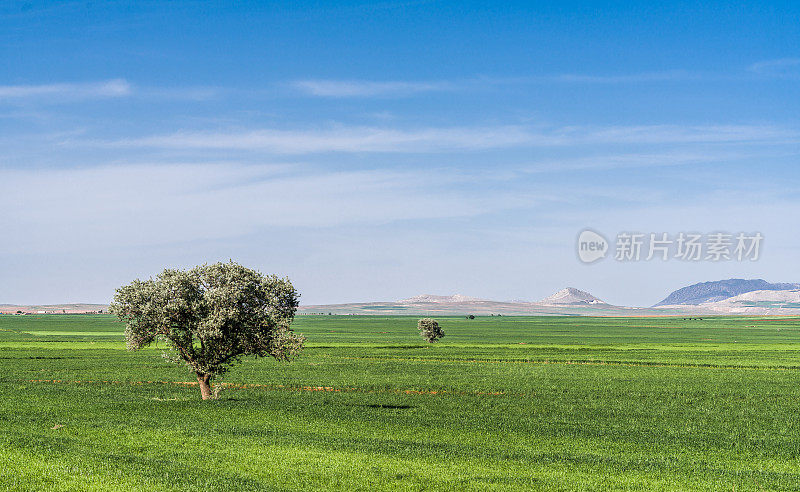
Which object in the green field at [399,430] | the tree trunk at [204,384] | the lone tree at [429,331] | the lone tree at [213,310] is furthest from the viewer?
the lone tree at [429,331]

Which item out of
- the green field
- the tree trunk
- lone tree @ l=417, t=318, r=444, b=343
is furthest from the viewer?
lone tree @ l=417, t=318, r=444, b=343

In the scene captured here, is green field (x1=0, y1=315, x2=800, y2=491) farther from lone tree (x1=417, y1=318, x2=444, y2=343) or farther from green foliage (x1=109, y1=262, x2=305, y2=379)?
lone tree (x1=417, y1=318, x2=444, y2=343)

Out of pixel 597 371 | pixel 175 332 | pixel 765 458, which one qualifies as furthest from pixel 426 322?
pixel 765 458

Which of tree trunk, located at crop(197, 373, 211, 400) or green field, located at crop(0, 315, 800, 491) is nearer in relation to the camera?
green field, located at crop(0, 315, 800, 491)

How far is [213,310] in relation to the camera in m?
47.6

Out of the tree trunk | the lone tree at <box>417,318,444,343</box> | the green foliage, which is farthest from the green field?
the lone tree at <box>417,318,444,343</box>

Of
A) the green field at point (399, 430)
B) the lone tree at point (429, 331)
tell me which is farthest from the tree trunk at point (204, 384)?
the lone tree at point (429, 331)

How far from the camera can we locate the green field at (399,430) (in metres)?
28.6

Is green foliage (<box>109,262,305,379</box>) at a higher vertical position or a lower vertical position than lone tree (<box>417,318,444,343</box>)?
higher

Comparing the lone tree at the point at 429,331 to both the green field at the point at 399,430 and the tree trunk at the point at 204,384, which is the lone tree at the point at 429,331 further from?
the tree trunk at the point at 204,384

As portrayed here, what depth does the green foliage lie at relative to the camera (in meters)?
47.2

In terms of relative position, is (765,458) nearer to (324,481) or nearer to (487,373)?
(324,481)

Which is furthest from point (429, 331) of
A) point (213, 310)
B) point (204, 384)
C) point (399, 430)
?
point (399, 430)

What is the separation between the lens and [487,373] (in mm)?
75375
